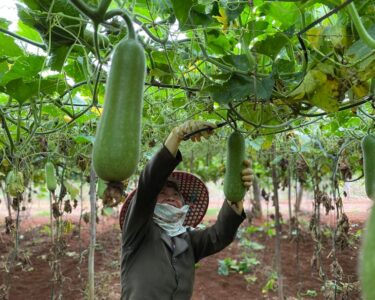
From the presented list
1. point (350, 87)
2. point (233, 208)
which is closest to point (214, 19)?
point (350, 87)

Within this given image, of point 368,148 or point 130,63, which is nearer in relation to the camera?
point 130,63

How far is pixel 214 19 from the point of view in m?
1.80

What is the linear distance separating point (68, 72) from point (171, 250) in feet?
4.12

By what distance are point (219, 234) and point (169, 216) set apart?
36cm

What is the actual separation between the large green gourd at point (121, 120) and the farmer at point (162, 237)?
2.94 feet

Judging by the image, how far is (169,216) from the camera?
2.84 m

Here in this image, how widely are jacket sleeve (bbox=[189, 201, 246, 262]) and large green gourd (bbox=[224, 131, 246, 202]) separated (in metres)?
0.65

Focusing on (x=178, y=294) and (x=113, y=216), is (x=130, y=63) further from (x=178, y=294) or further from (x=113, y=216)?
(x=113, y=216)

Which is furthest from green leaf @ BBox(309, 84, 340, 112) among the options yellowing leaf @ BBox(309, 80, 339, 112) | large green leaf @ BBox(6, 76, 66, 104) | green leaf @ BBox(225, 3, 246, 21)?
large green leaf @ BBox(6, 76, 66, 104)

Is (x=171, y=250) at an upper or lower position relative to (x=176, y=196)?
lower

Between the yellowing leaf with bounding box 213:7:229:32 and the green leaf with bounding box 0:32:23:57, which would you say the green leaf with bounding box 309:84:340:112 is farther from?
the green leaf with bounding box 0:32:23:57

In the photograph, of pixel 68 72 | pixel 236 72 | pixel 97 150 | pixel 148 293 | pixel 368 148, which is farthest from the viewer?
pixel 148 293

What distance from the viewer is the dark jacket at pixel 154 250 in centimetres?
249

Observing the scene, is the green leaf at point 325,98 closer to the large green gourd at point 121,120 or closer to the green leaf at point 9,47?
the large green gourd at point 121,120
